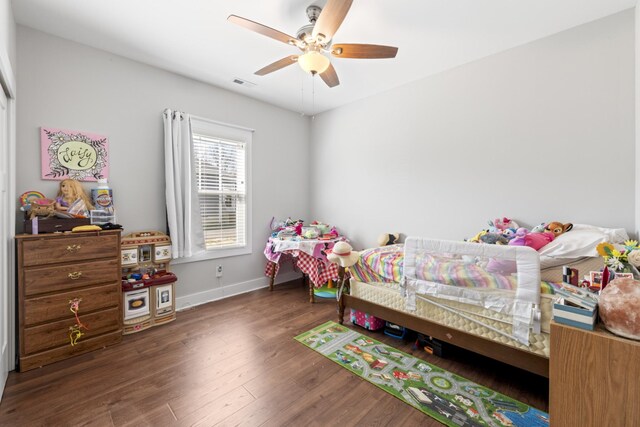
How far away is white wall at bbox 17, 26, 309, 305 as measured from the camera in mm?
2188

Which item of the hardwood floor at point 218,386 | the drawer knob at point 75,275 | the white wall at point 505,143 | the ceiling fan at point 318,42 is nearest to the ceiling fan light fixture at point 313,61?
the ceiling fan at point 318,42

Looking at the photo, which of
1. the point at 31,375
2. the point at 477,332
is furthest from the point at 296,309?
the point at 31,375

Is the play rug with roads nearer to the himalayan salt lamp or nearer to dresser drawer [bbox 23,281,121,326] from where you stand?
the himalayan salt lamp

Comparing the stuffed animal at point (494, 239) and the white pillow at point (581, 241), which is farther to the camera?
the stuffed animal at point (494, 239)

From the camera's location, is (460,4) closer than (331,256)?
Yes

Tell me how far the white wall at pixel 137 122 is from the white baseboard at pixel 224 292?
1 cm

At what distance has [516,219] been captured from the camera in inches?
97.1

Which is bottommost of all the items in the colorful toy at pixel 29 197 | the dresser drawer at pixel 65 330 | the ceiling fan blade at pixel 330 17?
the dresser drawer at pixel 65 330

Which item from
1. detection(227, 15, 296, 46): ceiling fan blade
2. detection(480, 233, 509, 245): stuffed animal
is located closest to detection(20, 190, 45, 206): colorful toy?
detection(227, 15, 296, 46): ceiling fan blade

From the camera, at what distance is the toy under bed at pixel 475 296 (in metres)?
1.54

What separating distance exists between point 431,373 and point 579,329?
1127mm

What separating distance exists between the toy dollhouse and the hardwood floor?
17 cm

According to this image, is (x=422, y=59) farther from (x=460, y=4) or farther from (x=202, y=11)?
(x=202, y=11)

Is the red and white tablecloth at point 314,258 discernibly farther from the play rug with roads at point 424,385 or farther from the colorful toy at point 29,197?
the colorful toy at point 29,197
